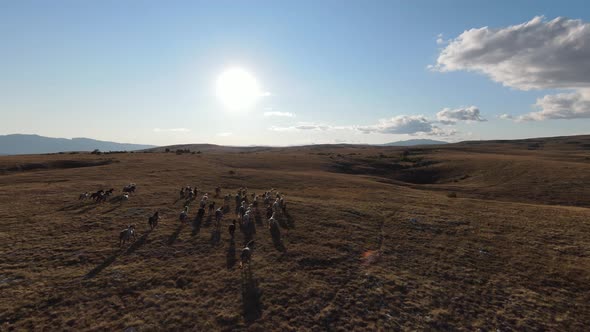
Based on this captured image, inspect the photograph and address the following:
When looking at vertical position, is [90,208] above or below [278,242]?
above

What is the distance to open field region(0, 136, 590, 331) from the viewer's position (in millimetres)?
14945

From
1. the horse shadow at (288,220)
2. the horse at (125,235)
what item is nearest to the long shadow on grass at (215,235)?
the horse at (125,235)

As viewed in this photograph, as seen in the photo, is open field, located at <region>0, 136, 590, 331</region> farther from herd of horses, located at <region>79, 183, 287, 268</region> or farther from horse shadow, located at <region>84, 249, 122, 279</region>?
herd of horses, located at <region>79, 183, 287, 268</region>

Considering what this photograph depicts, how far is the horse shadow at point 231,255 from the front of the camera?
63.7 feet

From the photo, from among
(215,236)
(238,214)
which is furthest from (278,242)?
(238,214)

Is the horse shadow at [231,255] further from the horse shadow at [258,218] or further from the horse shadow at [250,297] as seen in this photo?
the horse shadow at [258,218]

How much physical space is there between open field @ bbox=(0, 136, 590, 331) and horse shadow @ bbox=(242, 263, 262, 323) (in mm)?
82

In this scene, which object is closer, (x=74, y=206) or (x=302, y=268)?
(x=302, y=268)

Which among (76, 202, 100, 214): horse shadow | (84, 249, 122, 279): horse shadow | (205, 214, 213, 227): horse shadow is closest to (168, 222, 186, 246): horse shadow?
(205, 214, 213, 227): horse shadow

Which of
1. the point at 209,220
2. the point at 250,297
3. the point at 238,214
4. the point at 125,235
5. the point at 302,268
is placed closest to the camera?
the point at 250,297

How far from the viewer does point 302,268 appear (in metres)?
19.5

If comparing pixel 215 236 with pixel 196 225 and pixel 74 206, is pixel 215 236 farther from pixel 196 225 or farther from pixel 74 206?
pixel 74 206

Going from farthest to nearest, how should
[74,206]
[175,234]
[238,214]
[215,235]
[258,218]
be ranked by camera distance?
[238,214] < [258,218] < [74,206] < [215,235] < [175,234]

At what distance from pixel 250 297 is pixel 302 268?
14.4 ft
